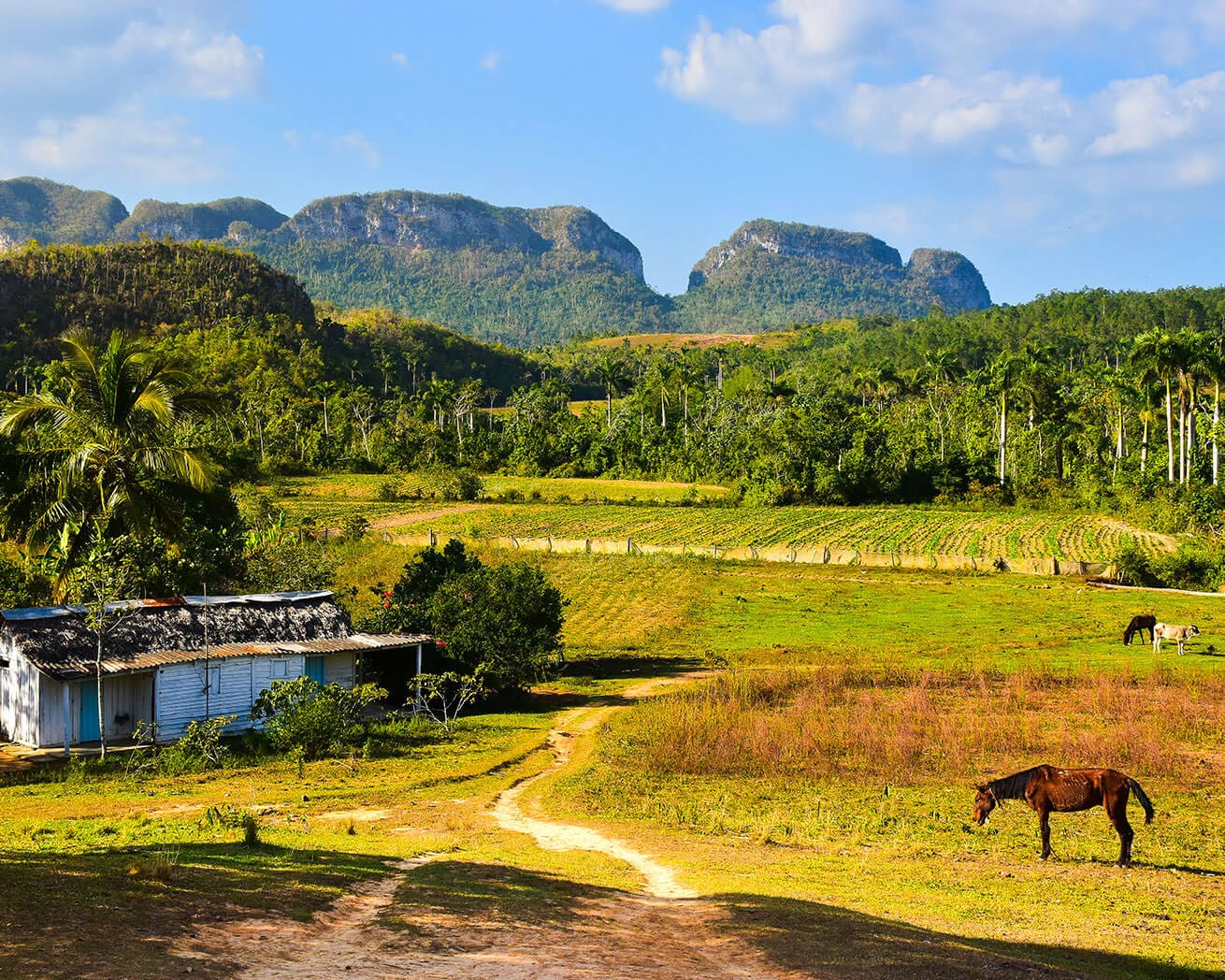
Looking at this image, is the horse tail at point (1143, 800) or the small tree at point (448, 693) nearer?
the horse tail at point (1143, 800)

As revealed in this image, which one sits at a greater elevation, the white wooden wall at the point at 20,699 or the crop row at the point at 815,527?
the crop row at the point at 815,527

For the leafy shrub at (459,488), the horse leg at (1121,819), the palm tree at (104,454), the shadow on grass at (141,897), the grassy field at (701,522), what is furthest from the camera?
the leafy shrub at (459,488)

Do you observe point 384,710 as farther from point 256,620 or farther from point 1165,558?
point 1165,558

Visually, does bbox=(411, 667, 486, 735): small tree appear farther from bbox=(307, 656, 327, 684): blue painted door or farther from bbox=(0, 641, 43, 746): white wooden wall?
bbox=(0, 641, 43, 746): white wooden wall

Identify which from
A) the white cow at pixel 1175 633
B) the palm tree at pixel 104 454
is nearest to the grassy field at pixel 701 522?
the white cow at pixel 1175 633

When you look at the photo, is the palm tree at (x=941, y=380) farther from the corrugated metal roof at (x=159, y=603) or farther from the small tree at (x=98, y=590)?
the small tree at (x=98, y=590)

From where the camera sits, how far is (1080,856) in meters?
13.0

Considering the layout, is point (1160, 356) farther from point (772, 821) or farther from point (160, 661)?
point (160, 661)

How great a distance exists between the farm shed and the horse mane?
1518 centimetres

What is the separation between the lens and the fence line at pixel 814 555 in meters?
49.3

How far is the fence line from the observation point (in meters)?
49.3

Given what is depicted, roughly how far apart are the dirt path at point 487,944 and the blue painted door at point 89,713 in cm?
1286

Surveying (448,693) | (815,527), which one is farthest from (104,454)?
(815,527)

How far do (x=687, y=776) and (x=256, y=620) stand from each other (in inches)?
432
